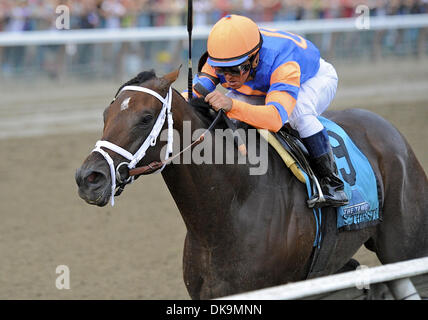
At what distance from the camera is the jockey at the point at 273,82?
349 cm

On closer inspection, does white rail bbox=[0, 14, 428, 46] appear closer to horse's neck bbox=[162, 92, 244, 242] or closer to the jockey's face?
the jockey's face

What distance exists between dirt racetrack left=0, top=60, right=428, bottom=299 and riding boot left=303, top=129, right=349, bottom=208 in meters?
1.72

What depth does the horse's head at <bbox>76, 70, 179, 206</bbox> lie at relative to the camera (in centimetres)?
308

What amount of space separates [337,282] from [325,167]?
123 centimetres

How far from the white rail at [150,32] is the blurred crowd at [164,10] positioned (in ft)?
2.11

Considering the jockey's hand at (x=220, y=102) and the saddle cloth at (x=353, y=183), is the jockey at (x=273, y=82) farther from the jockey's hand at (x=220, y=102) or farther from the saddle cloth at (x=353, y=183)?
the saddle cloth at (x=353, y=183)

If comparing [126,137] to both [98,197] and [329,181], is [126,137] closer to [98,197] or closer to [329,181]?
[98,197]

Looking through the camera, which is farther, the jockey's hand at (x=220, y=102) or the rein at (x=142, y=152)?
the jockey's hand at (x=220, y=102)

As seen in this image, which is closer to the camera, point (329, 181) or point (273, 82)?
point (273, 82)

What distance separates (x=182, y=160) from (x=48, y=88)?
990 cm

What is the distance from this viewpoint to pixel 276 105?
3502 millimetres

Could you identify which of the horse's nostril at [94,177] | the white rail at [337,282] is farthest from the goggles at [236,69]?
the white rail at [337,282]

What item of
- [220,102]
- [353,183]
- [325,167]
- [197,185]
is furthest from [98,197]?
[353,183]
